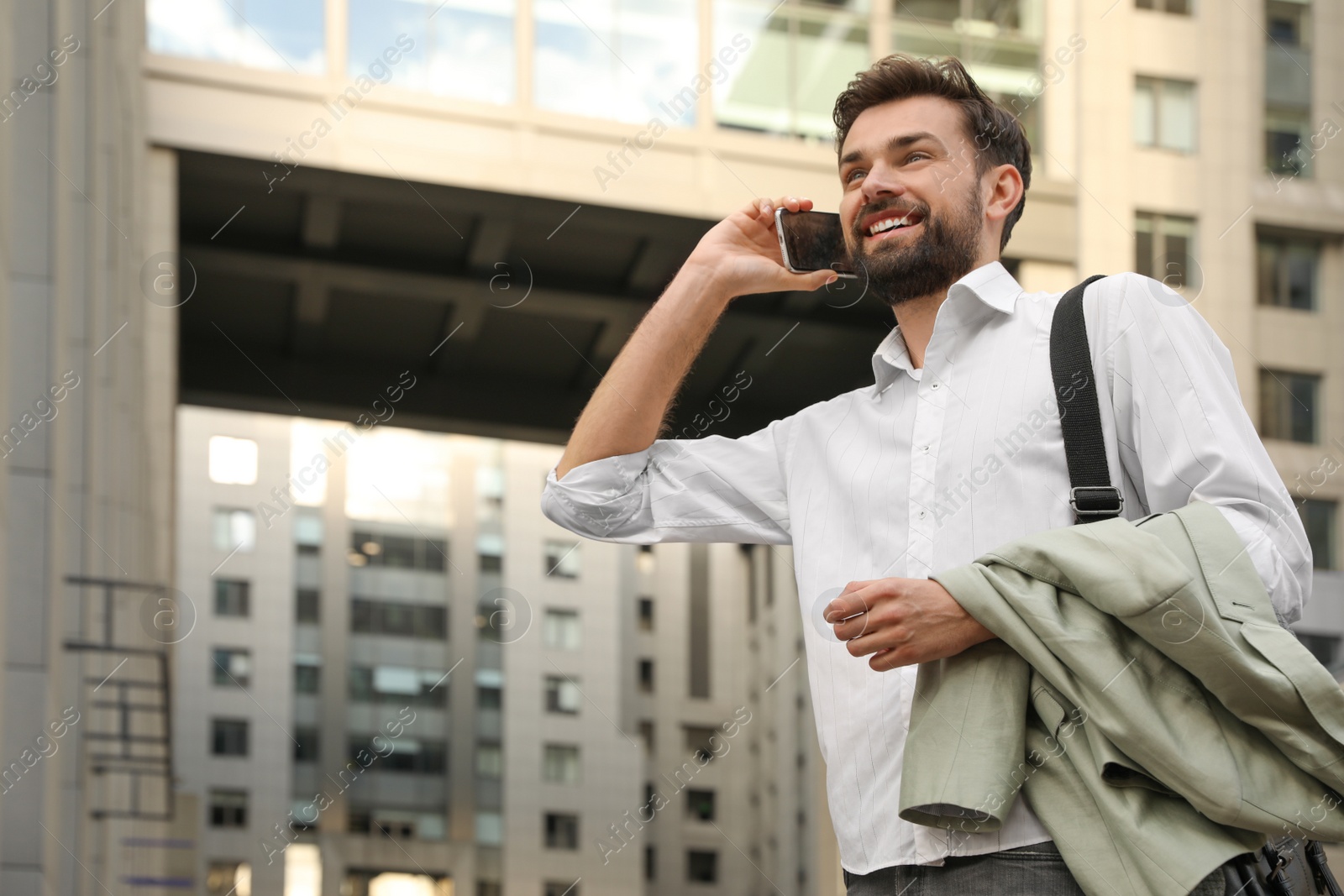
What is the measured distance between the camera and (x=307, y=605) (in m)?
37.2

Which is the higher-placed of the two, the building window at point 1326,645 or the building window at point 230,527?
the building window at point 230,527

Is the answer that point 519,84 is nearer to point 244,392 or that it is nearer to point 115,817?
point 244,392

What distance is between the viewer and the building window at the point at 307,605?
1430 inches

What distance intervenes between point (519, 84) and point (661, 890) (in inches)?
1145

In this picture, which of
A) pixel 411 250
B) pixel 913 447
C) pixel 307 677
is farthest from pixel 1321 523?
pixel 913 447

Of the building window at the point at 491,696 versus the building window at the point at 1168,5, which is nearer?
the building window at the point at 1168,5

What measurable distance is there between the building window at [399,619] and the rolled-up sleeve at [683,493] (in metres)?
35.0

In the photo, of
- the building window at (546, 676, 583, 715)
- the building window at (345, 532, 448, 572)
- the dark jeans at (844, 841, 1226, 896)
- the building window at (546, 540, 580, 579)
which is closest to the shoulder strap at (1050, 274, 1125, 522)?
the dark jeans at (844, 841, 1226, 896)

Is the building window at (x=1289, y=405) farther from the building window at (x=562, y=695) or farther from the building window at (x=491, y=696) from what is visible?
the building window at (x=491, y=696)

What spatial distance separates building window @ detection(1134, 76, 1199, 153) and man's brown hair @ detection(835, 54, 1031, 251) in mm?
19588

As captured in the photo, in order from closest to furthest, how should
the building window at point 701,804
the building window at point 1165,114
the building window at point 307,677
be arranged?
the building window at point 1165,114, the building window at point 307,677, the building window at point 701,804

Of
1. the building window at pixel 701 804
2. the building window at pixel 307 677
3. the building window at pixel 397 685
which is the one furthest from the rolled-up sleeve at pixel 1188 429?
the building window at pixel 701 804

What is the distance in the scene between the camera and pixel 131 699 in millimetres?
16141

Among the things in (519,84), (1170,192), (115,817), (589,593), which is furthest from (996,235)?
(589,593)
